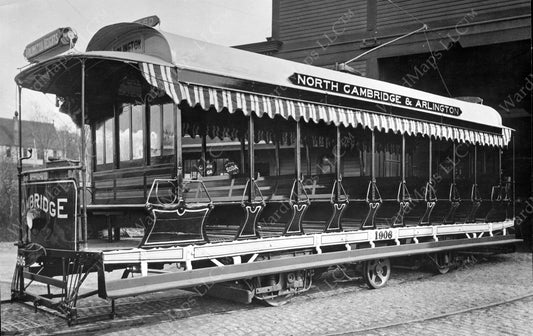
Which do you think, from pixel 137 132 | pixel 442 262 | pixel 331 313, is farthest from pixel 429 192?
pixel 137 132

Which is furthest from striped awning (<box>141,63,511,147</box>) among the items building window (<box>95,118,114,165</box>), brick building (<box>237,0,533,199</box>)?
brick building (<box>237,0,533,199</box>)

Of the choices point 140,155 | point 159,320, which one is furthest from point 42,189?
point 159,320

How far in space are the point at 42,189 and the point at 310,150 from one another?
19.1ft

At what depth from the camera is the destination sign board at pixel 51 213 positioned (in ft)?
19.7

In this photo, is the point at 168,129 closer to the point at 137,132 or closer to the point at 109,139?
the point at 137,132

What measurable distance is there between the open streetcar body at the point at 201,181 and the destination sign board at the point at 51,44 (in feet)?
0.55

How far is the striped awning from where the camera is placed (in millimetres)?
6152

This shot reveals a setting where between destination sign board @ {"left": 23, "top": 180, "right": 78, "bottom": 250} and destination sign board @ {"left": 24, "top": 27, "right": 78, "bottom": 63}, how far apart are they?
4.81 ft

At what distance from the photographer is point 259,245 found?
7141mm

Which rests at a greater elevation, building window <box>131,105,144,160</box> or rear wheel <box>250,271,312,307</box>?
building window <box>131,105,144,160</box>

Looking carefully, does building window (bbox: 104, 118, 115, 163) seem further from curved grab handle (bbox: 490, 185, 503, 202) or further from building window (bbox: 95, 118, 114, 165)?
curved grab handle (bbox: 490, 185, 503, 202)

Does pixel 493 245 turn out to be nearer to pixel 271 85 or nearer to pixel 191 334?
pixel 271 85

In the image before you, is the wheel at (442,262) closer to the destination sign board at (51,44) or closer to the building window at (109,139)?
the building window at (109,139)

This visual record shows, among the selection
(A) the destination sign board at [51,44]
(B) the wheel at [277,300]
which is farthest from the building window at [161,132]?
(B) the wheel at [277,300]
